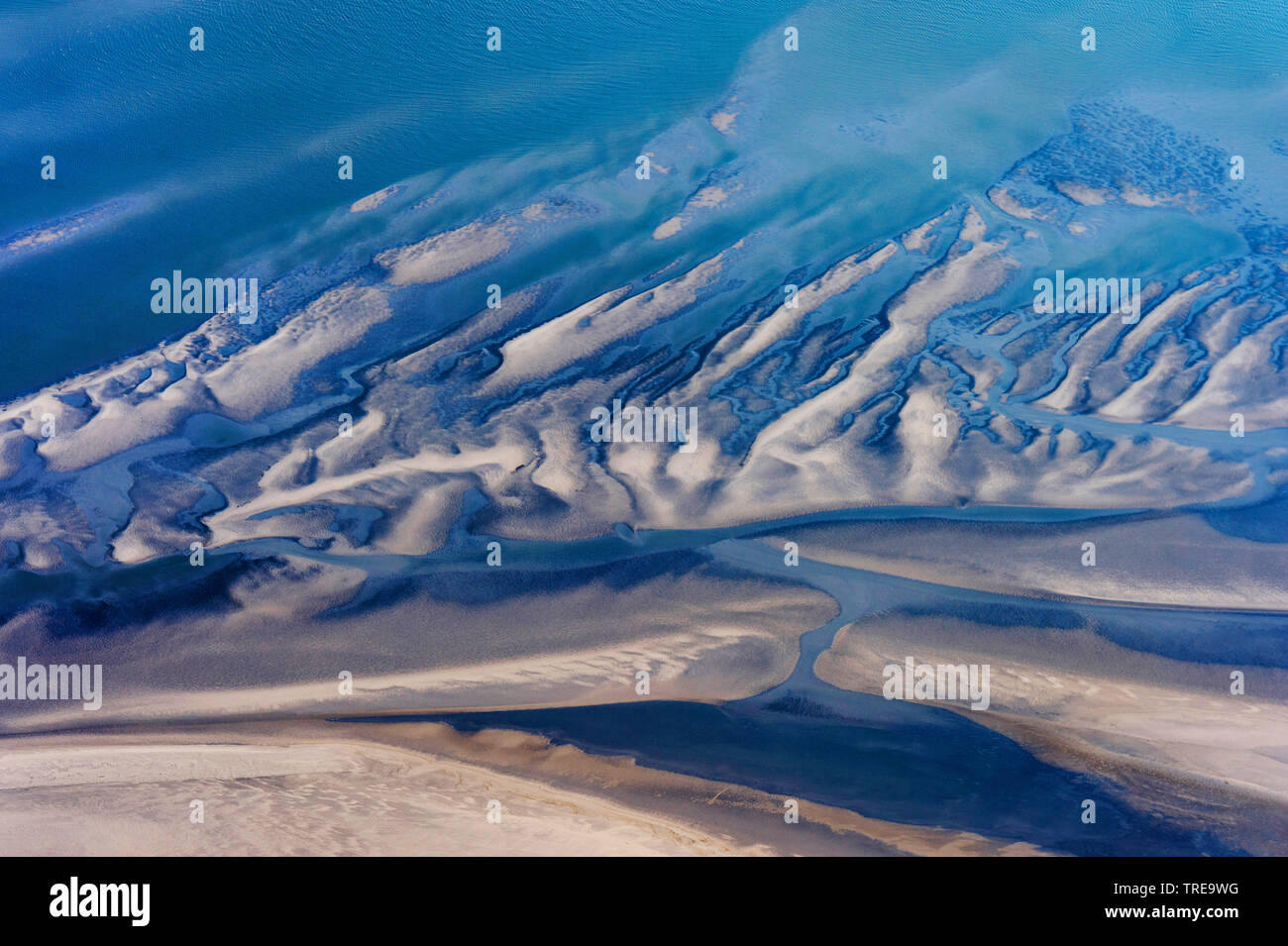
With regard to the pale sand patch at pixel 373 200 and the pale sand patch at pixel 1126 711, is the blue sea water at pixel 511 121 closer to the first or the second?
the pale sand patch at pixel 373 200

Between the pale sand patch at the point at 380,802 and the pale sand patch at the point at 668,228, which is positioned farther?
the pale sand patch at the point at 668,228

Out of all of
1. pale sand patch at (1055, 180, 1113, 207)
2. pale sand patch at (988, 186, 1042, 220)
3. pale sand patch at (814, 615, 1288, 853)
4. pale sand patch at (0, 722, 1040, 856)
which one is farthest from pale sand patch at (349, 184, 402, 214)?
pale sand patch at (1055, 180, 1113, 207)

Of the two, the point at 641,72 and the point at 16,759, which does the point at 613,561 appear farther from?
the point at 641,72

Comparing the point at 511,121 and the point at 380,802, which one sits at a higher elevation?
the point at 511,121

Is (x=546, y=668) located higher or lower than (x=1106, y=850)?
higher

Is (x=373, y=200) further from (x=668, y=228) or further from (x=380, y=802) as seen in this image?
(x=380, y=802)

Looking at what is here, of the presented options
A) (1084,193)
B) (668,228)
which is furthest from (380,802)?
(1084,193)

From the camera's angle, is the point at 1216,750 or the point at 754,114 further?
the point at 754,114

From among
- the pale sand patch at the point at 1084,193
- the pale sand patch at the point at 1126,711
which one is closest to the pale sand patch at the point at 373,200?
the pale sand patch at the point at 1126,711

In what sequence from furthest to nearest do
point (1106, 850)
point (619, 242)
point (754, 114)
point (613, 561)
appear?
point (754, 114) → point (619, 242) → point (613, 561) → point (1106, 850)

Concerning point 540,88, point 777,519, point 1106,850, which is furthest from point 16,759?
point 540,88

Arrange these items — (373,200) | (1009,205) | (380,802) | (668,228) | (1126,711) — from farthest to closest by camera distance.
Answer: (1009,205), (373,200), (668,228), (1126,711), (380,802)
